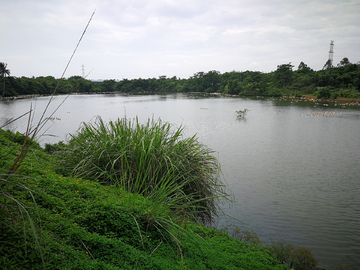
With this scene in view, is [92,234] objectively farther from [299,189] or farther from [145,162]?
[299,189]

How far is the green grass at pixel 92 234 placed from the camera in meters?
1.94

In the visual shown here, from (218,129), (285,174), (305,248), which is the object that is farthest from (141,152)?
(218,129)

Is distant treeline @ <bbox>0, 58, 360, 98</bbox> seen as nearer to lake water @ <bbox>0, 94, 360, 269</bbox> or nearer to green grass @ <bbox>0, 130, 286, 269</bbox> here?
lake water @ <bbox>0, 94, 360, 269</bbox>

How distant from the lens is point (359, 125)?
21.5m

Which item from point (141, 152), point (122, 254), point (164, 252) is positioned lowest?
point (164, 252)

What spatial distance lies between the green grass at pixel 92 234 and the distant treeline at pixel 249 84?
17.3m

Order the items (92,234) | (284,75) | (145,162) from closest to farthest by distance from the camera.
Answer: (92,234), (145,162), (284,75)

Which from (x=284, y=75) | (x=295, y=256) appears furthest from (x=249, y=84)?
(x=295, y=256)

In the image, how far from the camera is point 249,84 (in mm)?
78625

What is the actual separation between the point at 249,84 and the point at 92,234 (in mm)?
81390

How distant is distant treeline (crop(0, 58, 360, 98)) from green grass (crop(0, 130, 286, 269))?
1729 centimetres

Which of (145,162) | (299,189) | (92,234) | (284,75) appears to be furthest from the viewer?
(284,75)

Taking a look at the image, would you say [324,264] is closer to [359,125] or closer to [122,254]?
[122,254]

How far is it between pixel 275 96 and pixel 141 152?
6583 centimetres
